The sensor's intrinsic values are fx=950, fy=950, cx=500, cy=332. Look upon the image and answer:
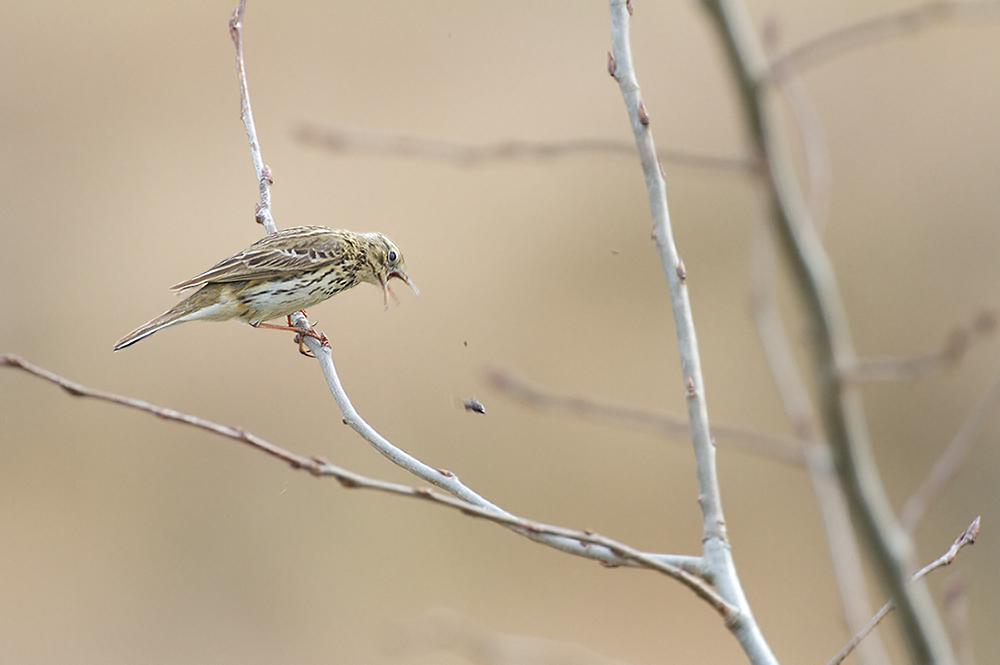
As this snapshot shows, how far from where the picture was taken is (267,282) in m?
5.99

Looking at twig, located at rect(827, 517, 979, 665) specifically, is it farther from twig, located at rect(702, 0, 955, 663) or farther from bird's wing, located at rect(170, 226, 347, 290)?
bird's wing, located at rect(170, 226, 347, 290)

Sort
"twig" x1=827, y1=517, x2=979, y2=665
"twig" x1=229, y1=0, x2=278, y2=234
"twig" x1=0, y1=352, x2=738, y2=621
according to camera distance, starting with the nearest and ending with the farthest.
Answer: "twig" x1=0, y1=352, x2=738, y2=621, "twig" x1=827, y1=517, x2=979, y2=665, "twig" x1=229, y1=0, x2=278, y2=234

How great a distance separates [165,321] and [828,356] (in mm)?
5334

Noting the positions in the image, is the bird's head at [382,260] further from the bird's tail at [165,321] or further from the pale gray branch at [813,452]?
the pale gray branch at [813,452]

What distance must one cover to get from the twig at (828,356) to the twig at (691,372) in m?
0.73

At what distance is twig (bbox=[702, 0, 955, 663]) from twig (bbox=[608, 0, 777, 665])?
0.73 meters

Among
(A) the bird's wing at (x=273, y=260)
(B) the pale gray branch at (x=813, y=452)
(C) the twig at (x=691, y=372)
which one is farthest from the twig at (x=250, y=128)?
(B) the pale gray branch at (x=813, y=452)

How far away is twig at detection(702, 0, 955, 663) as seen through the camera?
119cm

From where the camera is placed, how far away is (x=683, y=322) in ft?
7.50

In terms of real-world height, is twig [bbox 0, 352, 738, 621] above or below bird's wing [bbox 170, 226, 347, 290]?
below

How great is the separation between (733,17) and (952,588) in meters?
1.37

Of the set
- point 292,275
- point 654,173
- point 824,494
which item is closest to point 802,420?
point 824,494

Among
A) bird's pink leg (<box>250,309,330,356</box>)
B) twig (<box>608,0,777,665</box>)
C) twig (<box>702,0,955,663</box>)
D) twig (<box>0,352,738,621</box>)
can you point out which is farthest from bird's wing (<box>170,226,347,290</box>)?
twig (<box>702,0,955,663</box>)

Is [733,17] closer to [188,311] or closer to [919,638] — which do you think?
[919,638]
